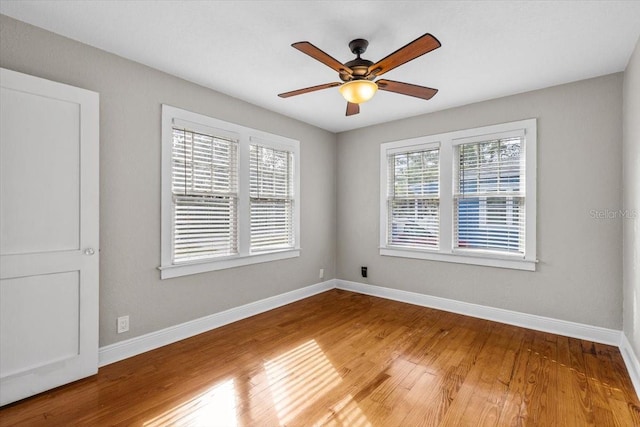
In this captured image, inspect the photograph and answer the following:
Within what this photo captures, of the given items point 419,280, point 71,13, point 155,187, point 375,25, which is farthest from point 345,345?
point 71,13

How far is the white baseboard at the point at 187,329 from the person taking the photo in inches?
102

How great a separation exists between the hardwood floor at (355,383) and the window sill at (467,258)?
2.33ft

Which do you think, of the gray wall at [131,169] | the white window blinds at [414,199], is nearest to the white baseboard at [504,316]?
the white window blinds at [414,199]

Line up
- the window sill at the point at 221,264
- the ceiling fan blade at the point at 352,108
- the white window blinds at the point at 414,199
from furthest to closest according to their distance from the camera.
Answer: the white window blinds at the point at 414,199 < the window sill at the point at 221,264 < the ceiling fan blade at the point at 352,108

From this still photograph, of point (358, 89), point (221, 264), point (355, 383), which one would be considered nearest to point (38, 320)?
point (221, 264)

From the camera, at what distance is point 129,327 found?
269 centimetres

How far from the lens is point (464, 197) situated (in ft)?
12.5

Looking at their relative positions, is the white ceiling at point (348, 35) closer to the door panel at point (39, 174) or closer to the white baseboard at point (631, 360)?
the door panel at point (39, 174)

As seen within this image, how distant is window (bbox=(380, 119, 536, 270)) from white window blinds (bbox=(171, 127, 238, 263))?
2.23m

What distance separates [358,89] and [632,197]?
7.96 feet

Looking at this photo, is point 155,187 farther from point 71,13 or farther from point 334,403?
point 334,403

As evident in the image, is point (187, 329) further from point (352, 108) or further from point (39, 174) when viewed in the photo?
point (352, 108)

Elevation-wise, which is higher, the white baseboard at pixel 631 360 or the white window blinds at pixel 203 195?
the white window blinds at pixel 203 195

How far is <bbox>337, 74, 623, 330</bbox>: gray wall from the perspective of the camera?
2945mm
